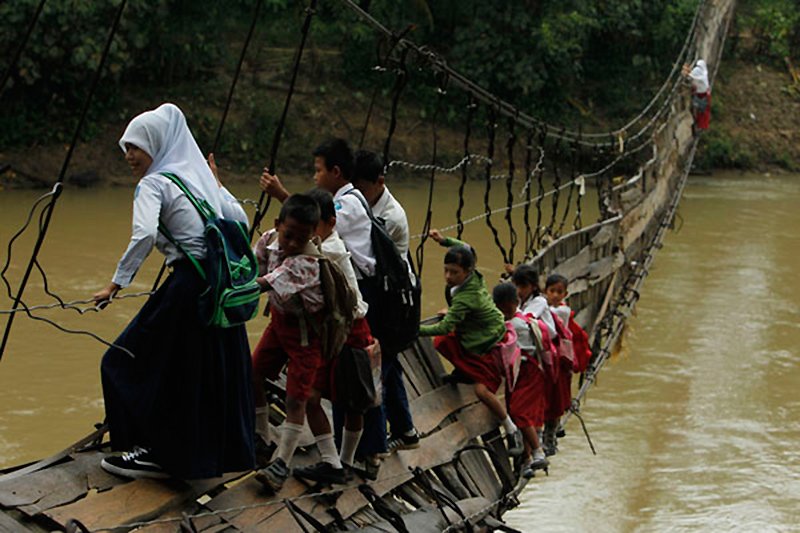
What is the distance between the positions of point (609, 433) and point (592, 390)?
77 centimetres

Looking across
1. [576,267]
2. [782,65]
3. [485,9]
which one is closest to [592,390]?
[576,267]

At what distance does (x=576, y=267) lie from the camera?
582cm

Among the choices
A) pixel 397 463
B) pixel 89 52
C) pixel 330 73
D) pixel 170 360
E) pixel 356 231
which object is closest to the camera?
pixel 170 360

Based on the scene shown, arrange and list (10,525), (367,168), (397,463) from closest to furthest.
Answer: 1. (10,525)
2. (367,168)
3. (397,463)

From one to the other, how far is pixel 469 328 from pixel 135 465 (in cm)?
146

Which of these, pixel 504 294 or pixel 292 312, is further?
pixel 504 294

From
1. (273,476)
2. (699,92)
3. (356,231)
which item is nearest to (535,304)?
(356,231)

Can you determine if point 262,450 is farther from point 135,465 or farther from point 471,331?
point 471,331

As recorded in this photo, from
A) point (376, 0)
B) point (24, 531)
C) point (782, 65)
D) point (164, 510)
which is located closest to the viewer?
point (24, 531)

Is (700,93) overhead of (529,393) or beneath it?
overhead

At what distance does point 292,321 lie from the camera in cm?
310

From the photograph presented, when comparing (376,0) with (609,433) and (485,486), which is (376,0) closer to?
(609,433)

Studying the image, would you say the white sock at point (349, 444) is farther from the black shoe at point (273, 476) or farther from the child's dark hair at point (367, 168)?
the child's dark hair at point (367, 168)

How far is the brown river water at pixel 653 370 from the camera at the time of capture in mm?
6746
